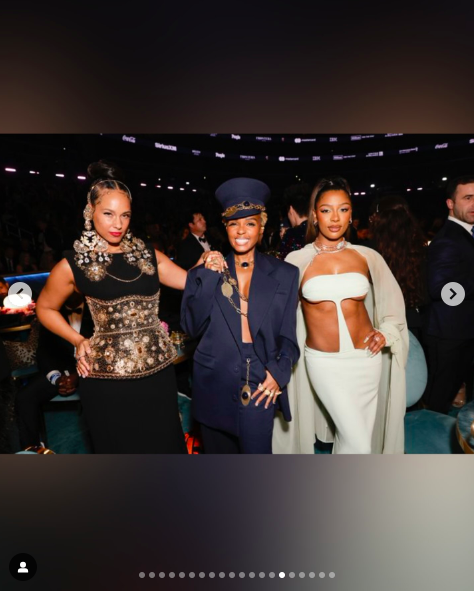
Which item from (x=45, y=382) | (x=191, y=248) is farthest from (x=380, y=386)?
(x=45, y=382)

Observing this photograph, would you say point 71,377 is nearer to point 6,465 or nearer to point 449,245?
point 6,465

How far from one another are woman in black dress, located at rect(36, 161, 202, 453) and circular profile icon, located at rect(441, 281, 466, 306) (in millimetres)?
1302

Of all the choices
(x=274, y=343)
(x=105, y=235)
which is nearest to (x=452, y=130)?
(x=274, y=343)

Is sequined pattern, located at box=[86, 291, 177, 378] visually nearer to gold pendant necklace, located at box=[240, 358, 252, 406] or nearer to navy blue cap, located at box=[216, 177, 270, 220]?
gold pendant necklace, located at box=[240, 358, 252, 406]

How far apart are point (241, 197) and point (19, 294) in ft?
3.46

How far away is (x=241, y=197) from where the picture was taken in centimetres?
161

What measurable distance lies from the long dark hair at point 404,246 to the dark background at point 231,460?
647mm

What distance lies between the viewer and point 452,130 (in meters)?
1.55

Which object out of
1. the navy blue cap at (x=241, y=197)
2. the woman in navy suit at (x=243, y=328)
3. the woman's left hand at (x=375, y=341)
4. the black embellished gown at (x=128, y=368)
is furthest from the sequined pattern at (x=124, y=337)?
the woman's left hand at (x=375, y=341)

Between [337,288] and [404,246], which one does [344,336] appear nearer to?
[337,288]

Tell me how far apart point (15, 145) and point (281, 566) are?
Result: 2047mm

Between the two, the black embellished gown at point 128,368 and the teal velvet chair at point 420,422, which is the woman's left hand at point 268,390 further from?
the teal velvet chair at point 420,422

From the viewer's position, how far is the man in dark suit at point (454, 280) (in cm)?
200

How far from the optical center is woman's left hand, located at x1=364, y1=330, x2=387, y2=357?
6.33ft
